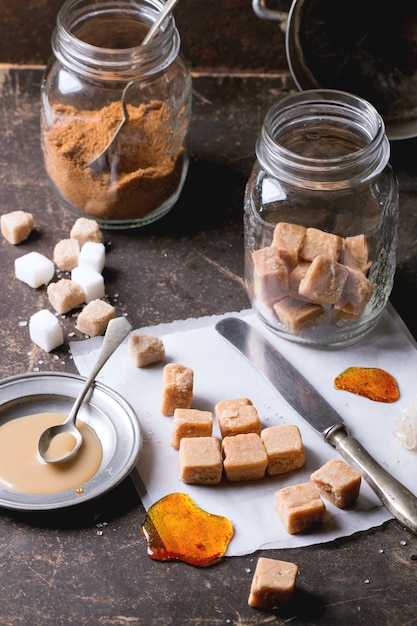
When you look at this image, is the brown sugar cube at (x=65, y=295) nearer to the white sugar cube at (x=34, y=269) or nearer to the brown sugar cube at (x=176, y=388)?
the white sugar cube at (x=34, y=269)

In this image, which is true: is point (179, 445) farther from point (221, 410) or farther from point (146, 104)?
point (146, 104)

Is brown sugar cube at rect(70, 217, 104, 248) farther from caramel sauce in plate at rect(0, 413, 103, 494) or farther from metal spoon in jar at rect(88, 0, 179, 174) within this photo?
caramel sauce in plate at rect(0, 413, 103, 494)

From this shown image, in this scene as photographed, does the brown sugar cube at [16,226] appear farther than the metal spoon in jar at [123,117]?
Yes

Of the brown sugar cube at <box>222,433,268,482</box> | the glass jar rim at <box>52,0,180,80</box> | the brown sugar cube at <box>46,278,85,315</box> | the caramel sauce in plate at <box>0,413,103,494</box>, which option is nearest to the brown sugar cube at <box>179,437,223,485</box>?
the brown sugar cube at <box>222,433,268,482</box>

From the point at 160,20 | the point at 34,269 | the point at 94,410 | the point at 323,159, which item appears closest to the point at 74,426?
the point at 94,410

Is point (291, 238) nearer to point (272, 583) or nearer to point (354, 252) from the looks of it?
point (354, 252)

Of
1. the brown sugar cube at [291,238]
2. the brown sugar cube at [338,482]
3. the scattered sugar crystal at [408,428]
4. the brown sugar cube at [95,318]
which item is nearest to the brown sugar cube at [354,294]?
the brown sugar cube at [291,238]

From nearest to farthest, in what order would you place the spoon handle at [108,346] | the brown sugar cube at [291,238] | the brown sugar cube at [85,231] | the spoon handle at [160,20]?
the spoon handle at [108,346]
the brown sugar cube at [291,238]
the spoon handle at [160,20]
the brown sugar cube at [85,231]
